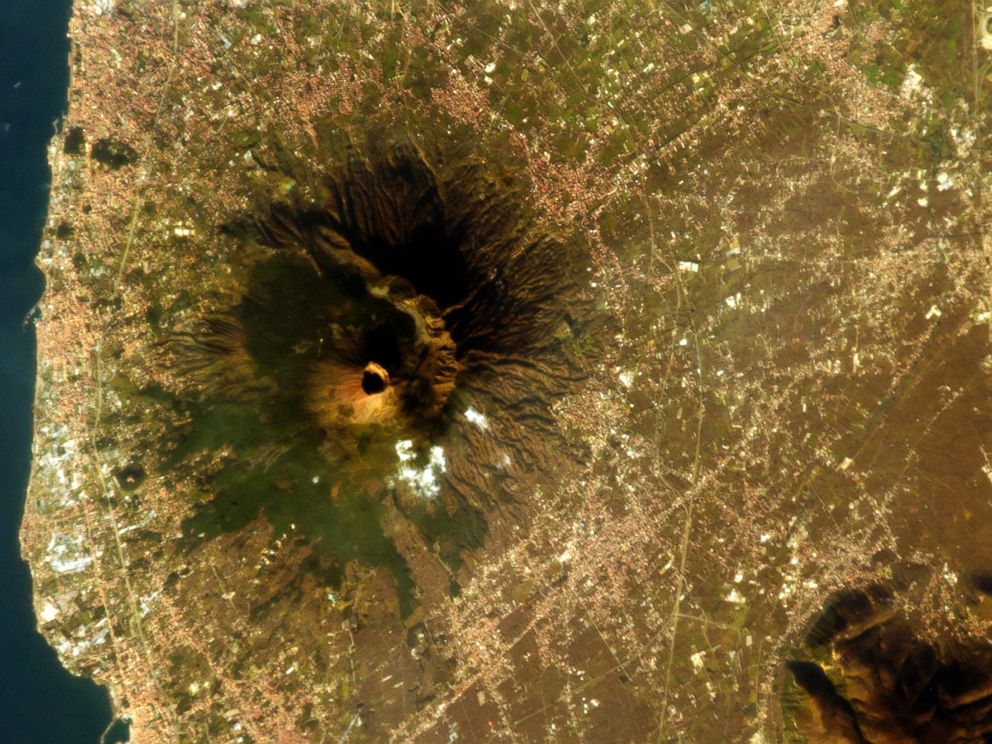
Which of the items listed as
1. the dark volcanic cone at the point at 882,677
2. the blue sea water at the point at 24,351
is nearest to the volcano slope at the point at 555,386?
the dark volcanic cone at the point at 882,677

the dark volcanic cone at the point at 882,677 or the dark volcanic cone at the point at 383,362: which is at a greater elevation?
the dark volcanic cone at the point at 383,362

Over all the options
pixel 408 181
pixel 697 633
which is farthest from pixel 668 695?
pixel 408 181

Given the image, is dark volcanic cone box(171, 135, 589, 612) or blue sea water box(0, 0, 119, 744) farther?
blue sea water box(0, 0, 119, 744)

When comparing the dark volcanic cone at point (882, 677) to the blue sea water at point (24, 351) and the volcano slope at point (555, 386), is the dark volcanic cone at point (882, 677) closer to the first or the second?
the volcano slope at point (555, 386)

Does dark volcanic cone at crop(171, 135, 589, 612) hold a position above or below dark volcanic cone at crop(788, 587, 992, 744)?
above

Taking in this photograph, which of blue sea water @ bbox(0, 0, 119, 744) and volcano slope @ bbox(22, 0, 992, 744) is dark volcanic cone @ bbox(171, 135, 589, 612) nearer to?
volcano slope @ bbox(22, 0, 992, 744)

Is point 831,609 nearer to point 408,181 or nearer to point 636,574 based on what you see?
point 636,574

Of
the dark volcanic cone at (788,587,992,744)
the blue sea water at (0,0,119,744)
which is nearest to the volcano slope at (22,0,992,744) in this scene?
the dark volcanic cone at (788,587,992,744)
